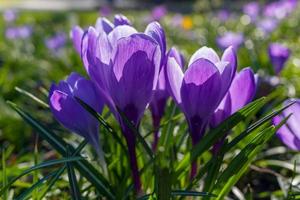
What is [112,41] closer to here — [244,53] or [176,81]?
[176,81]

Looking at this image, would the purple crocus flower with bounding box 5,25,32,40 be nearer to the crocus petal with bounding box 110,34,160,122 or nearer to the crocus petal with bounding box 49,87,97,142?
the crocus petal with bounding box 49,87,97,142

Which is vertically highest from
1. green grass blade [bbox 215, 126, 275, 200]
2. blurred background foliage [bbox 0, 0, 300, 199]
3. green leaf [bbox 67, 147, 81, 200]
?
blurred background foliage [bbox 0, 0, 300, 199]

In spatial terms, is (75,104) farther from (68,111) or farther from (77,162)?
(77,162)

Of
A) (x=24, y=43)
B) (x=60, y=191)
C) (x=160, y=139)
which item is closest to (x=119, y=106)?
(x=160, y=139)

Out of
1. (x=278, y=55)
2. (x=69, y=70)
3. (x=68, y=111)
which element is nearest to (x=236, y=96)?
(x=68, y=111)

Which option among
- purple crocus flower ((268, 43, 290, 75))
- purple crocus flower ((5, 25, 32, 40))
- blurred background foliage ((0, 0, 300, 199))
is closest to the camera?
blurred background foliage ((0, 0, 300, 199))

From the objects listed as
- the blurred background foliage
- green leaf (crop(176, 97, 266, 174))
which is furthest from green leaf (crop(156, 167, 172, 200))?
the blurred background foliage
